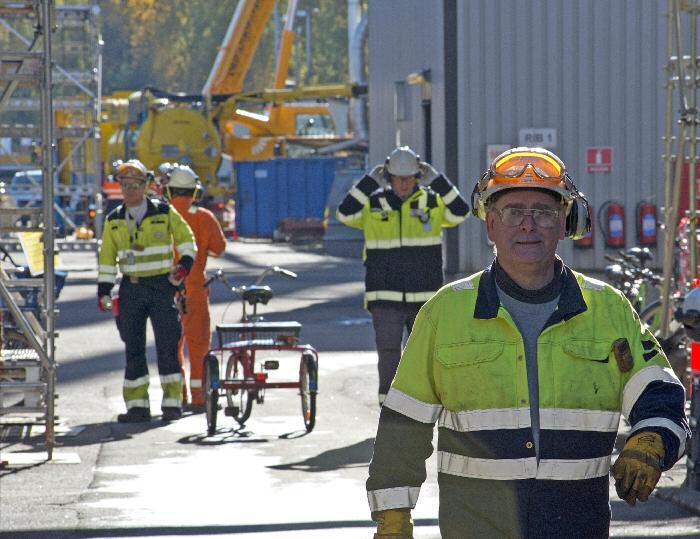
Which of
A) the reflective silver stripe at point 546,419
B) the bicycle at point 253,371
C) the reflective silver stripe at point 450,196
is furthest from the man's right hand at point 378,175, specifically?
the reflective silver stripe at point 546,419

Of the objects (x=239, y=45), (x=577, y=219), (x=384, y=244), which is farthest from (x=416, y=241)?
(x=239, y=45)

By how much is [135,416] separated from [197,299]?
1.26 meters

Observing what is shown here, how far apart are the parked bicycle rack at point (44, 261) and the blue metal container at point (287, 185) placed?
30047 mm

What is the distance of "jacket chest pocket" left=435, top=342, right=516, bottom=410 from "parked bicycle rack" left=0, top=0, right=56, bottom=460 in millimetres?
6413

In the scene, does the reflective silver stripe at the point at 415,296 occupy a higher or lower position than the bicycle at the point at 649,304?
higher

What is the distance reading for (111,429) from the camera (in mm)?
11852

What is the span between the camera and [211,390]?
11430 millimetres

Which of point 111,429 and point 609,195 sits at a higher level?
point 609,195

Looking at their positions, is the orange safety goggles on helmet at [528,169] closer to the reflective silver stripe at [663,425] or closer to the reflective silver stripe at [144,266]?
the reflective silver stripe at [663,425]

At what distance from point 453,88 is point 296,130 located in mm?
31564

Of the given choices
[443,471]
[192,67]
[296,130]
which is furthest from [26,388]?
[192,67]

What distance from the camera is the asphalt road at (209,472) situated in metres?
8.35

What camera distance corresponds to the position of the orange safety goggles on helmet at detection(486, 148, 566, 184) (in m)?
4.35

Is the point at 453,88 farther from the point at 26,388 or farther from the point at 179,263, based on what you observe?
the point at 26,388
